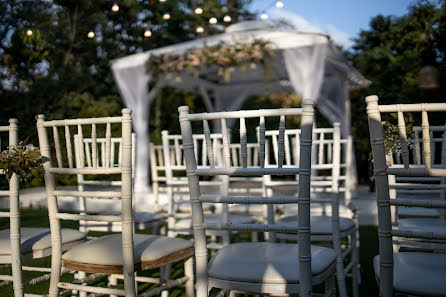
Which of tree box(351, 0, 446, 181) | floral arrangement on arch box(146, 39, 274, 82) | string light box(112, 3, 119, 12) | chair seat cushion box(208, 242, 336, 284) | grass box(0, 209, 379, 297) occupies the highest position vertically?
string light box(112, 3, 119, 12)

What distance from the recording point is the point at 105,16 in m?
6.35

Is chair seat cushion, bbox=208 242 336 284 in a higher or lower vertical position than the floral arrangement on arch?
lower

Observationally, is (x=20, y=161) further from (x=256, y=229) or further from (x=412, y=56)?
(x=412, y=56)

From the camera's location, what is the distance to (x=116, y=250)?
1582mm

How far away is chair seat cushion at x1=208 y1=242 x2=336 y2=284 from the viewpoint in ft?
4.18

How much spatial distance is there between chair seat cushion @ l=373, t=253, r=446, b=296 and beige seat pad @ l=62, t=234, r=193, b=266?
0.74m

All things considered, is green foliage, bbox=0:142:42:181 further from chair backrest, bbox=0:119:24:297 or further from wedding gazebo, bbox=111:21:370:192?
wedding gazebo, bbox=111:21:370:192

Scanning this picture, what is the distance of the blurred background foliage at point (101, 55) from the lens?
300 centimetres

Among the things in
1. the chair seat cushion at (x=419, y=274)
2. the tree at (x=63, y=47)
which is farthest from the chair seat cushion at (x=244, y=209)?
the chair seat cushion at (x=419, y=274)

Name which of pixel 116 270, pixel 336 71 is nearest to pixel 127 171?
pixel 116 270

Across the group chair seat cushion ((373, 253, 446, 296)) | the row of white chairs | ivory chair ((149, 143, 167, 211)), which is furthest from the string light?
chair seat cushion ((373, 253, 446, 296))

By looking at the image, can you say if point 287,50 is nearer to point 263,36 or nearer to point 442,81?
point 263,36

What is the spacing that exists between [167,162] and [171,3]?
21.0 ft

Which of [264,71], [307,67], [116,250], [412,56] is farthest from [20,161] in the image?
[264,71]
